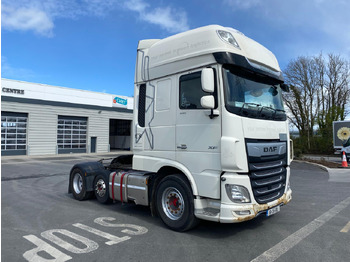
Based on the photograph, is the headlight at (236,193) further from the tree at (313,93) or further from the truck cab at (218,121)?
the tree at (313,93)

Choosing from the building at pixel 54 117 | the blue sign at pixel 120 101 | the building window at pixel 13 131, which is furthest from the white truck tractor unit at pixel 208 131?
the blue sign at pixel 120 101

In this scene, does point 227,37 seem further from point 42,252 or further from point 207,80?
point 42,252

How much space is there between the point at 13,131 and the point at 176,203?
2531 centimetres

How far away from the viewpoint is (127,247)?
414 cm

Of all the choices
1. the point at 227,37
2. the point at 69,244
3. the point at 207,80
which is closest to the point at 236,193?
the point at 207,80

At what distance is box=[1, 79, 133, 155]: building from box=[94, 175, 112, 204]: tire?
2174 cm

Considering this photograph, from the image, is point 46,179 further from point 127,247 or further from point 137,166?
point 127,247

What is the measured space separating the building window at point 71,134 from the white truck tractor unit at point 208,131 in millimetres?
25187

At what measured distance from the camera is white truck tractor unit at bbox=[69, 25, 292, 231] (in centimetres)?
418

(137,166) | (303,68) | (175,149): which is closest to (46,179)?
(137,166)

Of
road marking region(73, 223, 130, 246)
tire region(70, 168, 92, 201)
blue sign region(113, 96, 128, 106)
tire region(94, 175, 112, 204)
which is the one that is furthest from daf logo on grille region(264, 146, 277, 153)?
blue sign region(113, 96, 128, 106)

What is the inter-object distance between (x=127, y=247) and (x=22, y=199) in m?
4.89

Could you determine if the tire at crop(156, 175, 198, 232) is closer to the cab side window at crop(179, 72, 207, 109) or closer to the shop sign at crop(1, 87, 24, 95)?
the cab side window at crop(179, 72, 207, 109)

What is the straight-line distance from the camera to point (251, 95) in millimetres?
4625
